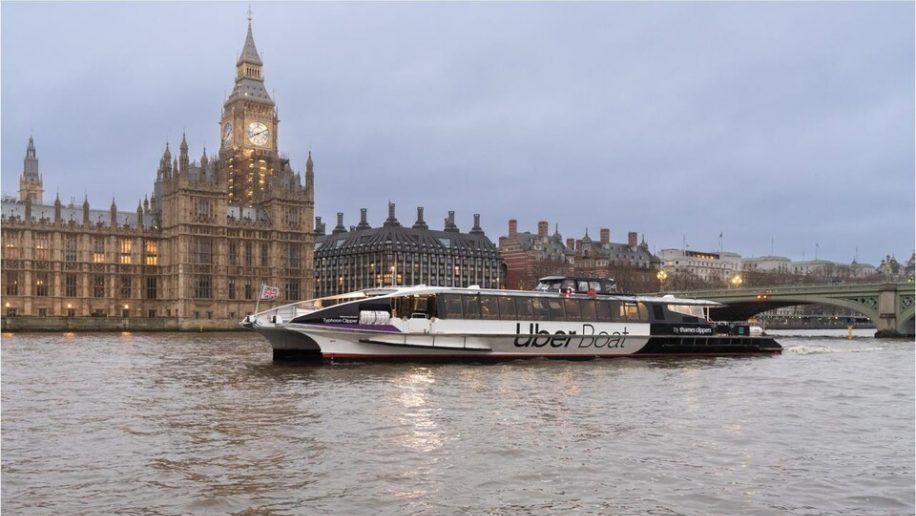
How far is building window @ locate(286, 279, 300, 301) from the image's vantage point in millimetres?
127750

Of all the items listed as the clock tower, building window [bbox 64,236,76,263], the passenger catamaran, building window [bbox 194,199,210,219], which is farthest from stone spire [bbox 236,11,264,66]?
A: the passenger catamaran

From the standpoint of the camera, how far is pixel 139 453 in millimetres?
19094

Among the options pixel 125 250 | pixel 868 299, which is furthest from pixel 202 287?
pixel 868 299

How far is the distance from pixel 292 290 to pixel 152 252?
66.8 feet

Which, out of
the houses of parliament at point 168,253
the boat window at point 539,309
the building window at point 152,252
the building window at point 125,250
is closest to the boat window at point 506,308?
the boat window at point 539,309

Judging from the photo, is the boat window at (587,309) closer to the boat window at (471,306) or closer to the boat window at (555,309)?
the boat window at (555,309)

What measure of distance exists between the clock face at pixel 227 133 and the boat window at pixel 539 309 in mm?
106696

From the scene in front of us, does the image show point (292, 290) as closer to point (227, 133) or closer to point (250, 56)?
point (227, 133)

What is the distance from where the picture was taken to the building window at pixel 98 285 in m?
116

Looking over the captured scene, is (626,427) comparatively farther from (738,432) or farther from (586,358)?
(586,358)

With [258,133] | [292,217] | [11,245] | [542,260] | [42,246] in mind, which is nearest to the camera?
[11,245]

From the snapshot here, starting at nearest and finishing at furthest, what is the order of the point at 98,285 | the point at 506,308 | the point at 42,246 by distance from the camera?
the point at 506,308
the point at 42,246
the point at 98,285

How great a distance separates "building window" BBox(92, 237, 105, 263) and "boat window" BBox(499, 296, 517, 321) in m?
87.3

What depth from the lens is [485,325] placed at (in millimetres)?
45250
